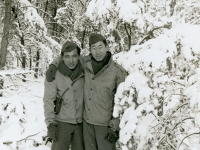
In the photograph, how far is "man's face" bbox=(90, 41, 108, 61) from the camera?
3168 mm

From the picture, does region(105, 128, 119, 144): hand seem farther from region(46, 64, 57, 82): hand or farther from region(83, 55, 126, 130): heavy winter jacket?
region(46, 64, 57, 82): hand

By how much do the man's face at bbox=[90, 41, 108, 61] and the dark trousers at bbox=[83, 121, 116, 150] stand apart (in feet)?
3.16

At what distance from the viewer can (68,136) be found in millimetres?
3375

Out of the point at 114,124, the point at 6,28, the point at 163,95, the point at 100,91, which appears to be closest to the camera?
the point at 163,95

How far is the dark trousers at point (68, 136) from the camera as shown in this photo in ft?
10.9

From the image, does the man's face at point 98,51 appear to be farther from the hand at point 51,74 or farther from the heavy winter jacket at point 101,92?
the hand at point 51,74

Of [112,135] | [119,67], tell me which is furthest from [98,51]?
[112,135]

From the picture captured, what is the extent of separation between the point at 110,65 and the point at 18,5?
612 cm

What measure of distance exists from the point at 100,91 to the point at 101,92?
0.06 ft

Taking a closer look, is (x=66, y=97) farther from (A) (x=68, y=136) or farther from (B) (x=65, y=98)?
(A) (x=68, y=136)

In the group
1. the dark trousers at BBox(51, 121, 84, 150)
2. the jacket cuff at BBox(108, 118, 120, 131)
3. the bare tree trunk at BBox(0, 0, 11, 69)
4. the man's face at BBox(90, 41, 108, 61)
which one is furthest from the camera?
the bare tree trunk at BBox(0, 0, 11, 69)

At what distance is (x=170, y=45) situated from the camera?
2.25 meters

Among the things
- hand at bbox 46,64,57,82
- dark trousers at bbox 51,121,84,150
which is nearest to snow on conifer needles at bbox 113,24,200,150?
dark trousers at bbox 51,121,84,150

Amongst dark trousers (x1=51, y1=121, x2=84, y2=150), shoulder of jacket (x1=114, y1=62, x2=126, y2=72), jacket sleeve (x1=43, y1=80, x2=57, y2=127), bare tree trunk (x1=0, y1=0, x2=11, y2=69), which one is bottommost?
dark trousers (x1=51, y1=121, x2=84, y2=150)
